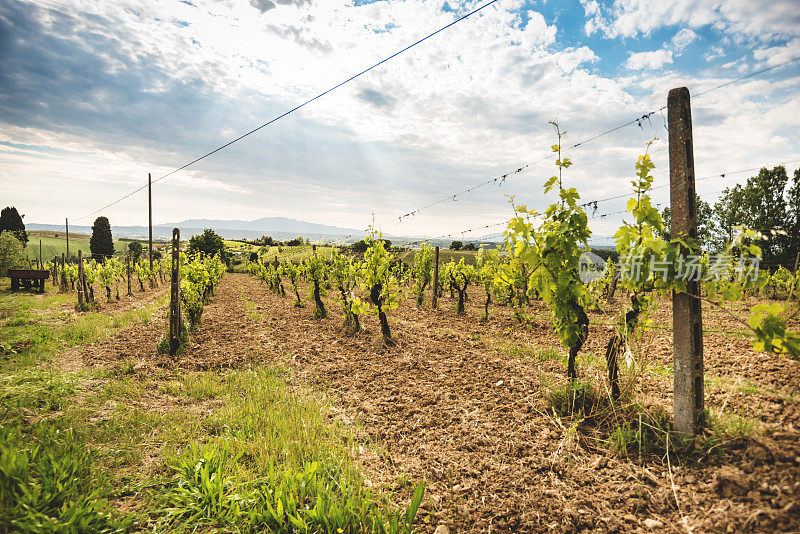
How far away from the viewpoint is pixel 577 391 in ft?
14.4

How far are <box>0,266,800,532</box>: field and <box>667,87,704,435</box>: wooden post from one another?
245 millimetres

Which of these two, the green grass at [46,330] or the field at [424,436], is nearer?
the field at [424,436]

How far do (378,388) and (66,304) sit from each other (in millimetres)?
19003

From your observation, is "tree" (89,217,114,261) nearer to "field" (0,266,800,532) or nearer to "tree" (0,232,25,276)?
"tree" (0,232,25,276)

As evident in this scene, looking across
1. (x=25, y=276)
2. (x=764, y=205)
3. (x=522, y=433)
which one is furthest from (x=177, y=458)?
(x=764, y=205)

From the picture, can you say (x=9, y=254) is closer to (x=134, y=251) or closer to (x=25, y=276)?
(x=25, y=276)

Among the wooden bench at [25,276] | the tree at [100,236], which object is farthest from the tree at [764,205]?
the tree at [100,236]

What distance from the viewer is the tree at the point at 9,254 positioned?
3722 cm

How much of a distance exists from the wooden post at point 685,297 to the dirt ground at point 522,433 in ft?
1.10

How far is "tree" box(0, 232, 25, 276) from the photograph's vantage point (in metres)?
37.2

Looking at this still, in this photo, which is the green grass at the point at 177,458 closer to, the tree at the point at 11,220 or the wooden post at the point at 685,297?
the wooden post at the point at 685,297

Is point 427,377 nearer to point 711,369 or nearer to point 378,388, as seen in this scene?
point 378,388

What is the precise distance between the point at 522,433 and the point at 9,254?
186 ft

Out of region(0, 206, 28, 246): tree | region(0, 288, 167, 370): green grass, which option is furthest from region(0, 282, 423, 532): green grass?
region(0, 206, 28, 246): tree
